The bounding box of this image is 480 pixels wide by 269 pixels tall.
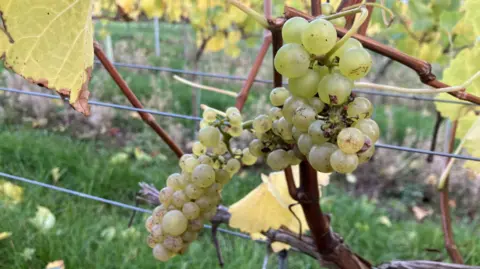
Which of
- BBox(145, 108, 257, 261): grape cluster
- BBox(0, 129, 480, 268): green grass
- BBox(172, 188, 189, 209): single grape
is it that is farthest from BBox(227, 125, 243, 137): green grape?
BBox(0, 129, 480, 268): green grass

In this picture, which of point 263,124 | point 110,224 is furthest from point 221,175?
point 110,224

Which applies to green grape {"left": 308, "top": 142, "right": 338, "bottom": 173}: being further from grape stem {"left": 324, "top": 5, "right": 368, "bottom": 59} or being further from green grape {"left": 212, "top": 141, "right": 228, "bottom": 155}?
green grape {"left": 212, "top": 141, "right": 228, "bottom": 155}

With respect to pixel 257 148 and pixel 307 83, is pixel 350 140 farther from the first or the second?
pixel 257 148

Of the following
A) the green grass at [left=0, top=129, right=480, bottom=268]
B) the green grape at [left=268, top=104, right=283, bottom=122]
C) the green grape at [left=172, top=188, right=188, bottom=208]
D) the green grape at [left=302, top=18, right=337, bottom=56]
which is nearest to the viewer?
the green grape at [left=302, top=18, right=337, bottom=56]

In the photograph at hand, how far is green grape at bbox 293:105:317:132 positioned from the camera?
0.38 metres

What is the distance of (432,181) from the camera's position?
2.41 metres

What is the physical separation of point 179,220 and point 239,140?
2.13 meters

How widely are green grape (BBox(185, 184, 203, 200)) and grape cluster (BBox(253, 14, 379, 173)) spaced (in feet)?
0.64

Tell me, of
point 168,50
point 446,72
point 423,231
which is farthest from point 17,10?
point 168,50

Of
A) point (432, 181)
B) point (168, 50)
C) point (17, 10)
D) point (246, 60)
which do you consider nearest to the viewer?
point (17, 10)

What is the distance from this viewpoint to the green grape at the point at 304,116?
38 centimetres

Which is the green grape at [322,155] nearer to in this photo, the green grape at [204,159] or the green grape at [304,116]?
the green grape at [304,116]

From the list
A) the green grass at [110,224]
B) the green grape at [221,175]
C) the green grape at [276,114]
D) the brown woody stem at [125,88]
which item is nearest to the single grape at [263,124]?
the green grape at [276,114]

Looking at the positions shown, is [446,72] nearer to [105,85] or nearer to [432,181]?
[432,181]
